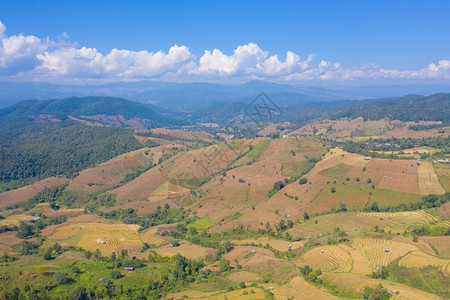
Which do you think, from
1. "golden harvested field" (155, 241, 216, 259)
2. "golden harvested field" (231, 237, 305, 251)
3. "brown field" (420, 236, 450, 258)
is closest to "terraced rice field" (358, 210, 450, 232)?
"brown field" (420, 236, 450, 258)

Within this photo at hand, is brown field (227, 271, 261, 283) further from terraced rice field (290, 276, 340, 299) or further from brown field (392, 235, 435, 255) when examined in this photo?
brown field (392, 235, 435, 255)

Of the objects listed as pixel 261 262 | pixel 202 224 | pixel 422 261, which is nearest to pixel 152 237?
pixel 202 224

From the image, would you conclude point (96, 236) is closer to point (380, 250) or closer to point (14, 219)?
point (14, 219)

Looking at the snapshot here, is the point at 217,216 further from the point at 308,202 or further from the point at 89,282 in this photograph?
the point at 89,282

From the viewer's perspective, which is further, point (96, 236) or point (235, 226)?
point (235, 226)

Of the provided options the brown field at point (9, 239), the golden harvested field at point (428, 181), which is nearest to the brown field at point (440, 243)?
the golden harvested field at point (428, 181)

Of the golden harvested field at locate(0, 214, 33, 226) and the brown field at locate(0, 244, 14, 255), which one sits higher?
the brown field at locate(0, 244, 14, 255)

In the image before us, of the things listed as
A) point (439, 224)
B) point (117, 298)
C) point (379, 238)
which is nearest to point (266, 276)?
point (117, 298)
